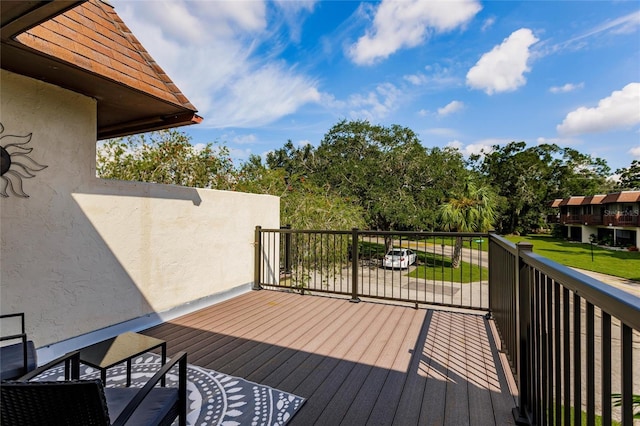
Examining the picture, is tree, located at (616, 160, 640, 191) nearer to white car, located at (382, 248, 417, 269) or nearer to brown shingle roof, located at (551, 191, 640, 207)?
brown shingle roof, located at (551, 191, 640, 207)

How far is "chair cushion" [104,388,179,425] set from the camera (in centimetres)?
145

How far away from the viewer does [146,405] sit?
155cm

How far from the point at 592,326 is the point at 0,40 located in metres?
3.55

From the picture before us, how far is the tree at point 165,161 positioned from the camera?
7.94 m

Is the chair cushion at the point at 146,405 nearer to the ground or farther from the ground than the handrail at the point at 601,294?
nearer to the ground

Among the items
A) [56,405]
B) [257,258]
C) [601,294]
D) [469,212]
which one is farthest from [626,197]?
[56,405]

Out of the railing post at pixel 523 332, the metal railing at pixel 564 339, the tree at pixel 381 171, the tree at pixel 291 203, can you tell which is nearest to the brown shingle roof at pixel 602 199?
the tree at pixel 381 171

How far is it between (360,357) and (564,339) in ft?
6.52

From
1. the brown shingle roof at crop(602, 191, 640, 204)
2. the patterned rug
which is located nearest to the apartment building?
the brown shingle roof at crop(602, 191, 640, 204)

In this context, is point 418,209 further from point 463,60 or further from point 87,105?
point 87,105

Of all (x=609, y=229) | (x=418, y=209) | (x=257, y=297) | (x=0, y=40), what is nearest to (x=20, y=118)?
(x=0, y=40)

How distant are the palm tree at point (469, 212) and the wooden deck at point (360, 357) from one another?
1185cm

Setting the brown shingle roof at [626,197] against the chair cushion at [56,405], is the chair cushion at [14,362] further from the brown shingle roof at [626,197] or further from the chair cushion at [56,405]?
the brown shingle roof at [626,197]

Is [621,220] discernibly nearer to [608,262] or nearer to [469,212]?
[608,262]
